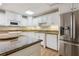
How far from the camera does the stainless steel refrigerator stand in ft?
4.79

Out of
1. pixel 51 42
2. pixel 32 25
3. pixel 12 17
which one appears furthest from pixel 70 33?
pixel 12 17

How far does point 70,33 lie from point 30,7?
2.60ft

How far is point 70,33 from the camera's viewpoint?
150 cm

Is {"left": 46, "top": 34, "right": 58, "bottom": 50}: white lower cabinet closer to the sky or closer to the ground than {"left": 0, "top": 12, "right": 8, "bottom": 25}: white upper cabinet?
closer to the ground

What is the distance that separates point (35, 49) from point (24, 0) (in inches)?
27.0

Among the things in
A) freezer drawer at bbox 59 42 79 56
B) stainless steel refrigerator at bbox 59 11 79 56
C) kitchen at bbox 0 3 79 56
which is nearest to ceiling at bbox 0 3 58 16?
kitchen at bbox 0 3 79 56

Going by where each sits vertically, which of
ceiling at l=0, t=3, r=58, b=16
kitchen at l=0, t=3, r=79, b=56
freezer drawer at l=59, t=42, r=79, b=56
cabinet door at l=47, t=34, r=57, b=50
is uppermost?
ceiling at l=0, t=3, r=58, b=16

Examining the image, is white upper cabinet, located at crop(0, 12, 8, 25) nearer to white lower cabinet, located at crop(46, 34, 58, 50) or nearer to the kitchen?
the kitchen

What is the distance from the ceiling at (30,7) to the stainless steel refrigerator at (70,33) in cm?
36

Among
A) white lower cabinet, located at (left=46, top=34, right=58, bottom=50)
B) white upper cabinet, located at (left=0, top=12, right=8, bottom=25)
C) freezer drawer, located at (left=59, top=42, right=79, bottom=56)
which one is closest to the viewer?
white upper cabinet, located at (left=0, top=12, right=8, bottom=25)

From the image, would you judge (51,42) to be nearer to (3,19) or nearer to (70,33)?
(70,33)

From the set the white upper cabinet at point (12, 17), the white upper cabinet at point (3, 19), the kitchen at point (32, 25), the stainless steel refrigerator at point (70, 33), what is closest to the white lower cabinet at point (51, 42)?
the kitchen at point (32, 25)

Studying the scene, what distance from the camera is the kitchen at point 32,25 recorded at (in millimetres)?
1101

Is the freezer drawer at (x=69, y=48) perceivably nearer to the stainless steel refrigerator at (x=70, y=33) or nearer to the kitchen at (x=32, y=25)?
the stainless steel refrigerator at (x=70, y=33)
